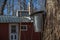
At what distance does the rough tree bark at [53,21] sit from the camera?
1.90 meters

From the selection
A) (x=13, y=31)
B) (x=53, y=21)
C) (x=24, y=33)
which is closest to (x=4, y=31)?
(x=13, y=31)

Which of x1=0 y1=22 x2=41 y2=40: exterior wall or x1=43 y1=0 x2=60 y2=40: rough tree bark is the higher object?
x1=43 y1=0 x2=60 y2=40: rough tree bark

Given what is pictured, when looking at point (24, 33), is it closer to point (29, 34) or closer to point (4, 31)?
point (29, 34)

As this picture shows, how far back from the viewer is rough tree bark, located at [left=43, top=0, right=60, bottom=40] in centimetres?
190

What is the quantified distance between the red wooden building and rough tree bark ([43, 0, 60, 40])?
449 inches

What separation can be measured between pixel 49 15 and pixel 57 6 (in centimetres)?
14

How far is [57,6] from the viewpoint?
1929 millimetres

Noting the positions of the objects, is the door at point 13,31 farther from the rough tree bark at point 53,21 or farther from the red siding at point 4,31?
the rough tree bark at point 53,21

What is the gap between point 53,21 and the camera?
1.96 metres

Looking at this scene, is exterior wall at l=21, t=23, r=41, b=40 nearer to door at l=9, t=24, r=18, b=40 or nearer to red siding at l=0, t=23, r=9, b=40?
door at l=9, t=24, r=18, b=40

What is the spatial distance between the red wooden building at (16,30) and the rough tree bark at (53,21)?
11.4 meters

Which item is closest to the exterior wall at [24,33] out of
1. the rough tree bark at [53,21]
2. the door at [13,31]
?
the door at [13,31]

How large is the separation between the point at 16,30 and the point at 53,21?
1188 cm

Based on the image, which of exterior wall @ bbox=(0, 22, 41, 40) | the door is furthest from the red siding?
the door
